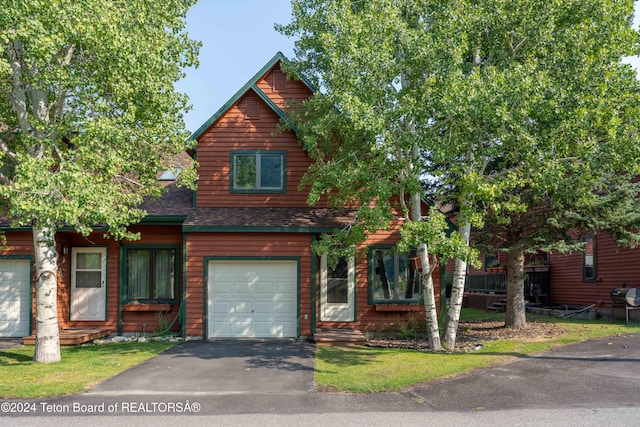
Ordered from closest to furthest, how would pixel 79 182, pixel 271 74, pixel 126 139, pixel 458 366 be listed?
pixel 79 182, pixel 458 366, pixel 126 139, pixel 271 74

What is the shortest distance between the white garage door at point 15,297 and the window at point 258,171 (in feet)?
21.3

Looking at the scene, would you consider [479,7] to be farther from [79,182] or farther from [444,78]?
[79,182]

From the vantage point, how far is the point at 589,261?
2184 centimetres

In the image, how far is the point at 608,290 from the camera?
Answer: 2033 cm

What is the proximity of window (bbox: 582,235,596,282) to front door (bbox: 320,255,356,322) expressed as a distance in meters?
10.9

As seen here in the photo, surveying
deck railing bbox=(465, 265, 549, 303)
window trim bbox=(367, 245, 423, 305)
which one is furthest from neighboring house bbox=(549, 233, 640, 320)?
window trim bbox=(367, 245, 423, 305)

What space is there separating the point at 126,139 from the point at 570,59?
943cm

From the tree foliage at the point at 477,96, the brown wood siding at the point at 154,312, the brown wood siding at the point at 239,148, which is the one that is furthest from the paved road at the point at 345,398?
A: the brown wood siding at the point at 239,148

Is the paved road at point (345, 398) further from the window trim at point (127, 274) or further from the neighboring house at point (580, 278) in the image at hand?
the neighboring house at point (580, 278)

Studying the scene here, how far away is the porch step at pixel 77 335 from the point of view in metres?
14.4

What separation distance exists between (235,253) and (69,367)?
5490 mm

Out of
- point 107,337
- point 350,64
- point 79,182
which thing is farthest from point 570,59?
point 107,337

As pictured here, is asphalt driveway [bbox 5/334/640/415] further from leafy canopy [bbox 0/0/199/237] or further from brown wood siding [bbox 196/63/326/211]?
brown wood siding [bbox 196/63/326/211]

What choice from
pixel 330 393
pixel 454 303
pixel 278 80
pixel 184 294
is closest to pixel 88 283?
pixel 184 294
